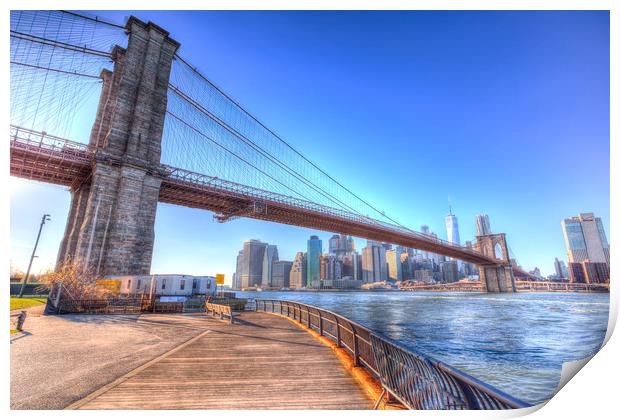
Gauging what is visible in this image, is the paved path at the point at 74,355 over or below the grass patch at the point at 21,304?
below

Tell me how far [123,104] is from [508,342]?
115ft

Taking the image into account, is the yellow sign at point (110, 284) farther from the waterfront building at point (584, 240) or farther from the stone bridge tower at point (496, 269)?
the stone bridge tower at point (496, 269)

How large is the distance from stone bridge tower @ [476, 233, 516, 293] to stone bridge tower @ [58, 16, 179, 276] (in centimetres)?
8656

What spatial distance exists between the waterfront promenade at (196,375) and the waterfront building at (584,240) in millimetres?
16579

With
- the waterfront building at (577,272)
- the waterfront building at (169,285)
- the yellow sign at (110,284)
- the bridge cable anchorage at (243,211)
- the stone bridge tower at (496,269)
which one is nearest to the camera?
the yellow sign at (110,284)

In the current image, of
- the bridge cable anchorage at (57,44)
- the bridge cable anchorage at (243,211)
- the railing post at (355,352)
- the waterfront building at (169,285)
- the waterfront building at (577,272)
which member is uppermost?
the bridge cable anchorage at (57,44)

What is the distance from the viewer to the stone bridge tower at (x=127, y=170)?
22828mm

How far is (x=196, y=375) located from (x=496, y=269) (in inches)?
3810

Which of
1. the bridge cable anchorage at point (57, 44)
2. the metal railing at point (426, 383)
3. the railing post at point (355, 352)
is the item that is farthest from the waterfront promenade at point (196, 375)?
the bridge cable anchorage at point (57, 44)

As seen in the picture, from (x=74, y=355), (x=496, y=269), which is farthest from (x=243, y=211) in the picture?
(x=496, y=269)

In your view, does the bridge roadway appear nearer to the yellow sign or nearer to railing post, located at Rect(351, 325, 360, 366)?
the yellow sign

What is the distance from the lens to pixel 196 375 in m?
5.03

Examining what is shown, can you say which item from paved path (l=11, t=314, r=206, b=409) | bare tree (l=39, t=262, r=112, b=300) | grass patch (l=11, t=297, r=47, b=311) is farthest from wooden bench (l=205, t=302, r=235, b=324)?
grass patch (l=11, t=297, r=47, b=311)
